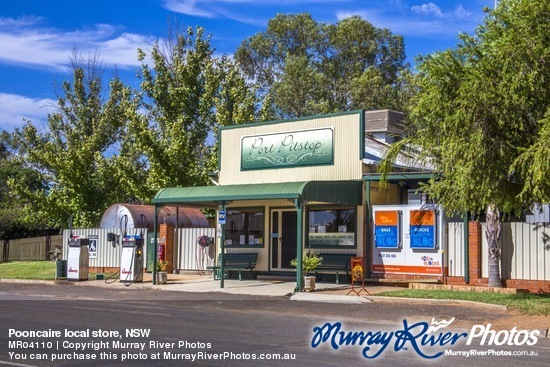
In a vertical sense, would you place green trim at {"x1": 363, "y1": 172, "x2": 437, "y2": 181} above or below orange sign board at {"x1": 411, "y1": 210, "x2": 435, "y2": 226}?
above

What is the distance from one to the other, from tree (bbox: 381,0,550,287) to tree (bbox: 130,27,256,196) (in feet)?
62.6

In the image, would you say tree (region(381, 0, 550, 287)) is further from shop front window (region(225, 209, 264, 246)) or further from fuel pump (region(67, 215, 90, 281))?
fuel pump (region(67, 215, 90, 281))

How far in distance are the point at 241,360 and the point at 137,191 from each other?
26.8m

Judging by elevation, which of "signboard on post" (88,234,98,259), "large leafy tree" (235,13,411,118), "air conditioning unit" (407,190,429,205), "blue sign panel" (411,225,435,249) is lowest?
"signboard on post" (88,234,98,259)

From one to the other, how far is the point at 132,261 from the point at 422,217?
9775 mm

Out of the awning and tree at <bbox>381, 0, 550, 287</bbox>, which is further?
the awning

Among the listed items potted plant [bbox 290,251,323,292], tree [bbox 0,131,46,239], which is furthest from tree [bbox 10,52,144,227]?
potted plant [bbox 290,251,323,292]

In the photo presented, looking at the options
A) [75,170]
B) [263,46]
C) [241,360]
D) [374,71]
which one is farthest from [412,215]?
[263,46]

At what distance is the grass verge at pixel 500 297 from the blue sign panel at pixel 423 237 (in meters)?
2.19

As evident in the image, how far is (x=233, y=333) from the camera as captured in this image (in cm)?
1349

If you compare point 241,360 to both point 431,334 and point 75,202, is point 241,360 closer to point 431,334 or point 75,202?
point 431,334

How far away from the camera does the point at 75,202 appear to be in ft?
127

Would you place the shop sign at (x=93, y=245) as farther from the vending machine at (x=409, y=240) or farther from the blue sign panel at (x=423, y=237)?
the blue sign panel at (x=423, y=237)

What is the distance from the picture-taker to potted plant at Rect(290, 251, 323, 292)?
71.7 ft
